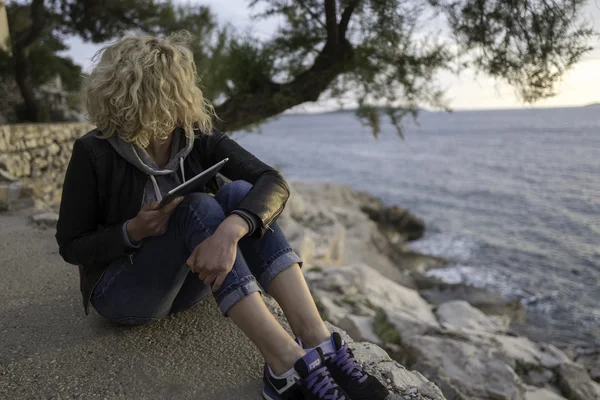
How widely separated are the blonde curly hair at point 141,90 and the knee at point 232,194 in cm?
32

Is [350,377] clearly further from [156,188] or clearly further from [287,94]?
[287,94]

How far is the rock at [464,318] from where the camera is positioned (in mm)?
6014

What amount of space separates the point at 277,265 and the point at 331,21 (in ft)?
12.2

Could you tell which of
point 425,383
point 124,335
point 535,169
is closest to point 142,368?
point 124,335

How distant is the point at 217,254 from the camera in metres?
1.70

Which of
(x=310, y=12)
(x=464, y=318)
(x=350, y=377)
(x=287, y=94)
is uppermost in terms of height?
(x=310, y=12)

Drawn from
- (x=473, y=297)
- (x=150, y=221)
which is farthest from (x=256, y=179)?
(x=473, y=297)

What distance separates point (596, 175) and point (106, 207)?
22.7 metres

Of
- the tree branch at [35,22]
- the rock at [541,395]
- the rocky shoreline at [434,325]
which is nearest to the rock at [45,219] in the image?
the rocky shoreline at [434,325]

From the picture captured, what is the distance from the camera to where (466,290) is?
953 cm

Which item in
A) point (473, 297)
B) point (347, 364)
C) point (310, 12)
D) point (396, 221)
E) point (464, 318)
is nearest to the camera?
point (347, 364)

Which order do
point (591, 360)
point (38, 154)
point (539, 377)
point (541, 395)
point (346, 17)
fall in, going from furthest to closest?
point (38, 154)
point (591, 360)
point (346, 17)
point (539, 377)
point (541, 395)

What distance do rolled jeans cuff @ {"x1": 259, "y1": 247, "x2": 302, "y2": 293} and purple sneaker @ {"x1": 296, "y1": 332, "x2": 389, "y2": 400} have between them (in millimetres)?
326

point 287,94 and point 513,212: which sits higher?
point 287,94
